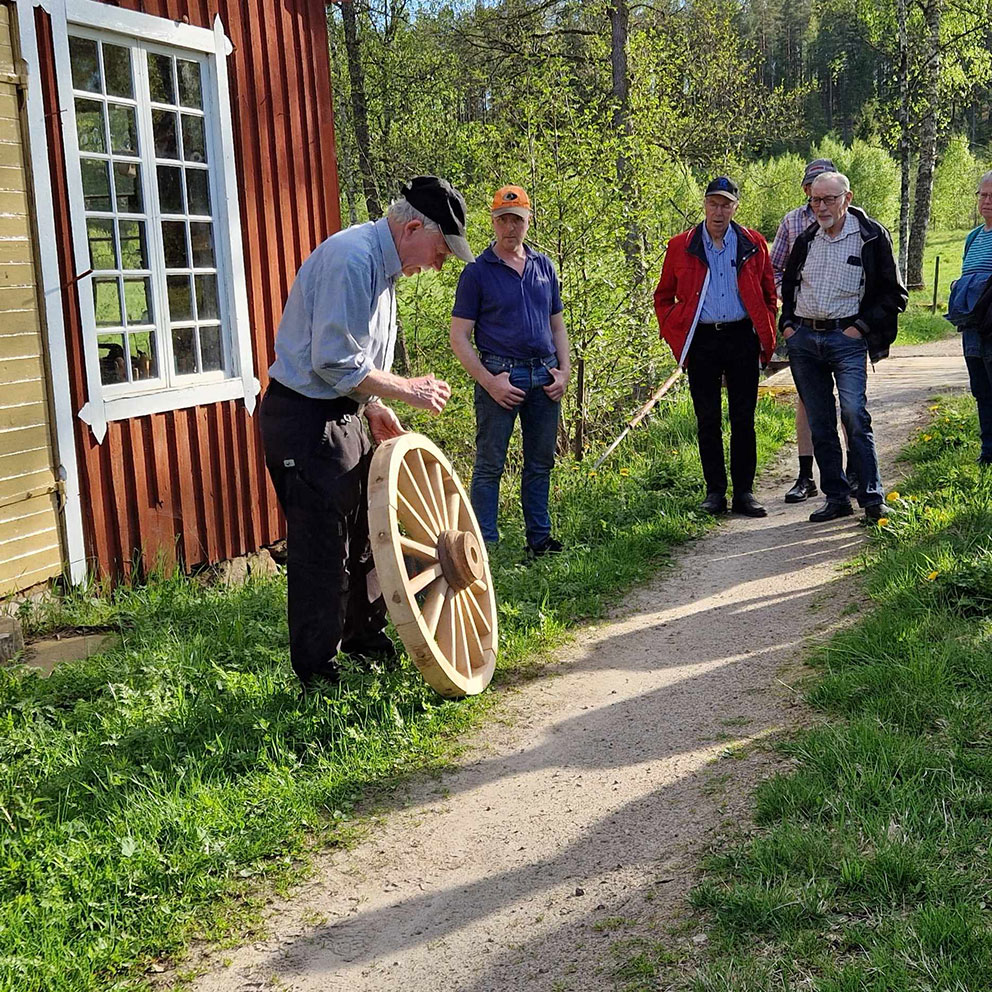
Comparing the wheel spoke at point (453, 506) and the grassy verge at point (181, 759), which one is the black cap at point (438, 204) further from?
the grassy verge at point (181, 759)

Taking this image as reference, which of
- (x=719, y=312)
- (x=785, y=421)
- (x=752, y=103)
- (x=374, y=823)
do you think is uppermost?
(x=752, y=103)

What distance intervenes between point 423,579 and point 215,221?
4.16 m

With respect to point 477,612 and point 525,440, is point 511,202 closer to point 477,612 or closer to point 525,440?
point 525,440

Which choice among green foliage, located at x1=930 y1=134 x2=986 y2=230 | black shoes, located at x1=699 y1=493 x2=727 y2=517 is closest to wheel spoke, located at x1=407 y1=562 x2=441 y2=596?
black shoes, located at x1=699 y1=493 x2=727 y2=517

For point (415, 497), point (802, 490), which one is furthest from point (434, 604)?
point (802, 490)

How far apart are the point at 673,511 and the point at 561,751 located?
3605 mm

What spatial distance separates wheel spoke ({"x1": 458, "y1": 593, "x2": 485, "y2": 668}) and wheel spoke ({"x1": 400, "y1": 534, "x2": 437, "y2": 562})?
32cm

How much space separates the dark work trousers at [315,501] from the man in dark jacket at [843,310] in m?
3.70

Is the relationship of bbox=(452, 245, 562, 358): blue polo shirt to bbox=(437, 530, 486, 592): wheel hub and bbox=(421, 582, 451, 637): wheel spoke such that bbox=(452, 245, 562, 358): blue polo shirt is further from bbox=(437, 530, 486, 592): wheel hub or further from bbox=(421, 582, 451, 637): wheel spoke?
bbox=(421, 582, 451, 637): wheel spoke

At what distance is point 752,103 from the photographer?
78.6ft

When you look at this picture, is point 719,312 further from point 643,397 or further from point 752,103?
point 752,103

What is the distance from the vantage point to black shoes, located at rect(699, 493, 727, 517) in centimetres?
774

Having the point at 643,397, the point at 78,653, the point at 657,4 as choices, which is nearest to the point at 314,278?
the point at 78,653

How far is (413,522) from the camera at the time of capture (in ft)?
14.9
